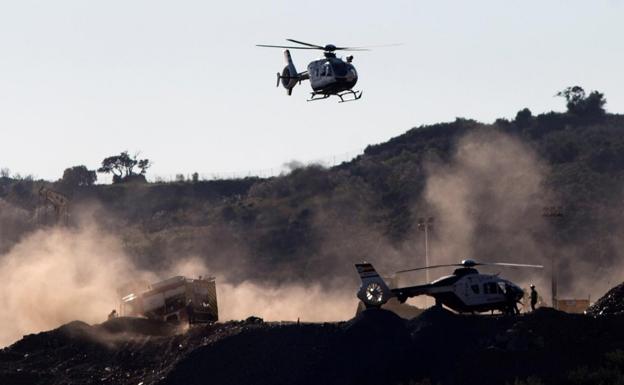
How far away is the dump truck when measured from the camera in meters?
70.9

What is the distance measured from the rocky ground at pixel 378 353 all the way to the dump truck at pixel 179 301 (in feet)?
30.6

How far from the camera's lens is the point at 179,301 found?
7119cm

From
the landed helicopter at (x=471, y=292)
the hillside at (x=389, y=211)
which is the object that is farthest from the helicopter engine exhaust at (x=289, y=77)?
the hillside at (x=389, y=211)

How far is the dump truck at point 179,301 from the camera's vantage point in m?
70.9

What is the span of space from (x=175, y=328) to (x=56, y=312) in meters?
17.5

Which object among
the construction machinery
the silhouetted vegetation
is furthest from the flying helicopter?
the silhouetted vegetation

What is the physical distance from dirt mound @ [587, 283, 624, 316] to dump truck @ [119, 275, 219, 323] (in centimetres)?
2175

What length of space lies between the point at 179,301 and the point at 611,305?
2369 cm

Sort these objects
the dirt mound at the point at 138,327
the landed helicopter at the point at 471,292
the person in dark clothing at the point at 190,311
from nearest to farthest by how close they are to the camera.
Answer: the landed helicopter at the point at 471,292
the dirt mound at the point at 138,327
the person in dark clothing at the point at 190,311

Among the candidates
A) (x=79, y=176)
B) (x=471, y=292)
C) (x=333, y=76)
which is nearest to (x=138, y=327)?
(x=333, y=76)

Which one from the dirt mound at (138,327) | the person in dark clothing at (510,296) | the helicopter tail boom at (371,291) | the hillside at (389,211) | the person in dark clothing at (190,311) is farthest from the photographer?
the hillside at (389,211)

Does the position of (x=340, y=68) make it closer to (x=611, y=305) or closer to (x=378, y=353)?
(x=378, y=353)

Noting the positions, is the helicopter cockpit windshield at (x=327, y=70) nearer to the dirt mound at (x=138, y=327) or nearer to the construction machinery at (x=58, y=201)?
the dirt mound at (x=138, y=327)

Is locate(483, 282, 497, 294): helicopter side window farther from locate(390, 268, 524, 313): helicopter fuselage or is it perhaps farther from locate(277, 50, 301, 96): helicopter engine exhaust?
locate(277, 50, 301, 96): helicopter engine exhaust
